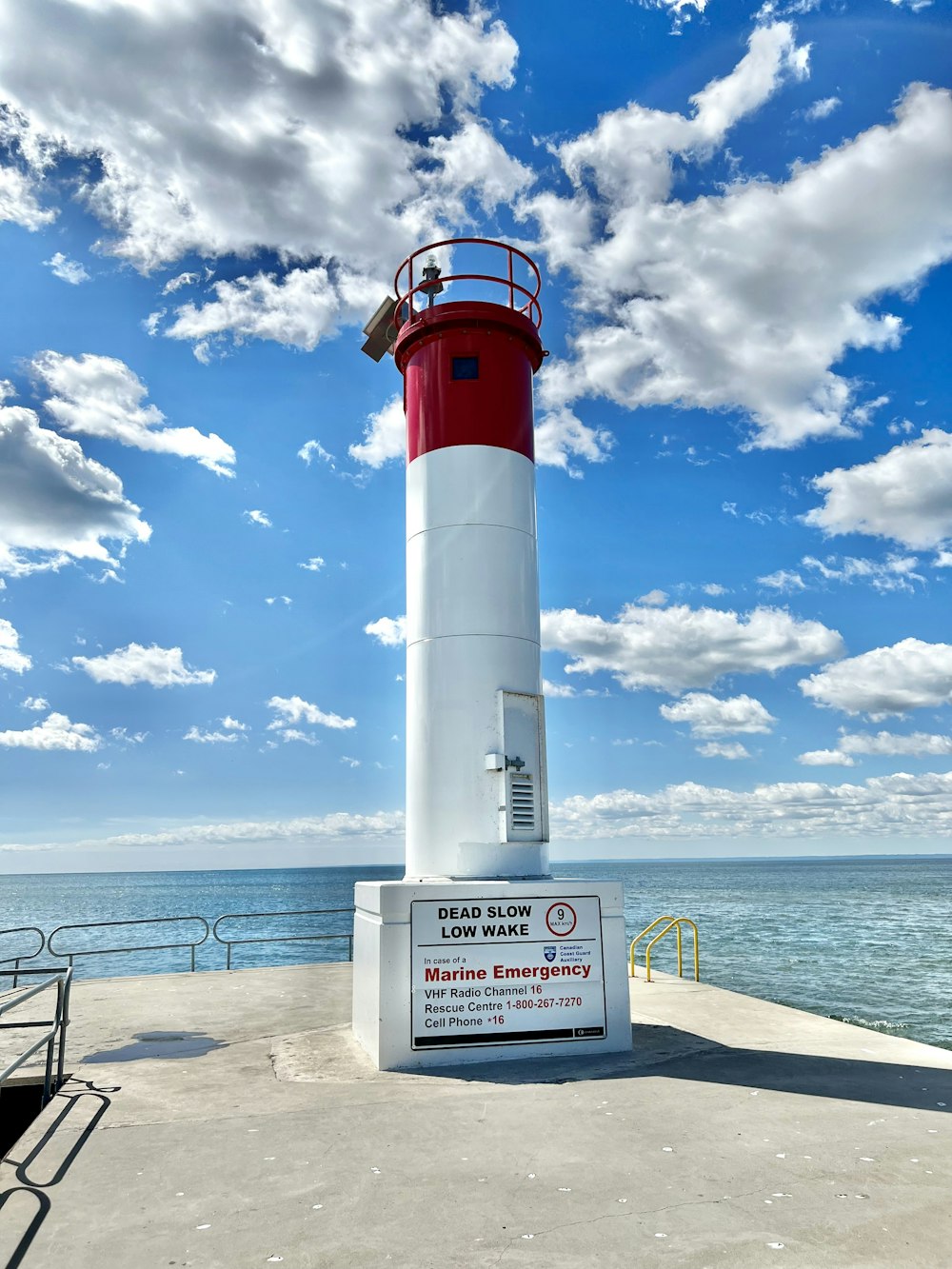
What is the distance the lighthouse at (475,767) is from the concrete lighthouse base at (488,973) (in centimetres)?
1

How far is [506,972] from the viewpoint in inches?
327

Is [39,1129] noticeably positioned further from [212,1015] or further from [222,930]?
[222,930]

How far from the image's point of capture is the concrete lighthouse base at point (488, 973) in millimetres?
8031

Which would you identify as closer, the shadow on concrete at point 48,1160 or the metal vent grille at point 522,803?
the shadow on concrete at point 48,1160

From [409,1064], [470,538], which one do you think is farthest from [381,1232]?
[470,538]

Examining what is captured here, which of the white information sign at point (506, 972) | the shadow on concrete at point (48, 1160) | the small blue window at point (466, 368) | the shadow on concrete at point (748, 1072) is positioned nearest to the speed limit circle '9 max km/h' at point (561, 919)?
the white information sign at point (506, 972)

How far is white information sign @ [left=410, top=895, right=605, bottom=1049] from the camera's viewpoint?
8109 millimetres

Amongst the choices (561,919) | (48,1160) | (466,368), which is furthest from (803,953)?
(48,1160)

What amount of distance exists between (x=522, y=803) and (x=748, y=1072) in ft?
10.5

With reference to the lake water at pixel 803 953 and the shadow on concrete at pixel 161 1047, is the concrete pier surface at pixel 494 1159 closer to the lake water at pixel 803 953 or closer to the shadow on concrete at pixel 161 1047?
the shadow on concrete at pixel 161 1047

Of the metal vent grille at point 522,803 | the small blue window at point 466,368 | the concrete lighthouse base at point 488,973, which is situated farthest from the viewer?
the small blue window at point 466,368

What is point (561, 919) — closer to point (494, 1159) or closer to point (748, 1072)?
point (748, 1072)

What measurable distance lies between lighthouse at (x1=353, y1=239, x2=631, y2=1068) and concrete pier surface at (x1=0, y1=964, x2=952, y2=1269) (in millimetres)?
478

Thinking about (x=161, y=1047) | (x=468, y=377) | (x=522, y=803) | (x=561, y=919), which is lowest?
(x=161, y=1047)
